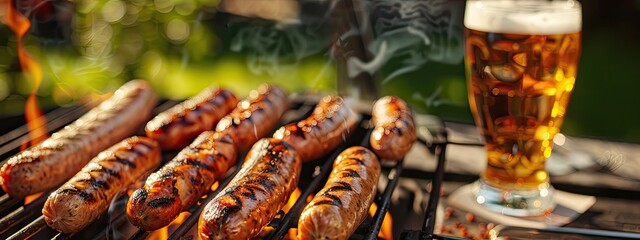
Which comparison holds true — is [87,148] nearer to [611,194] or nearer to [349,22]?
[349,22]

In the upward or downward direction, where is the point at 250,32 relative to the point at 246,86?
upward

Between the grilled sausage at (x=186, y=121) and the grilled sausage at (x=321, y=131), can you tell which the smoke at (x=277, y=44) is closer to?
the grilled sausage at (x=186, y=121)

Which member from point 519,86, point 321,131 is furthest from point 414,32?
point 519,86

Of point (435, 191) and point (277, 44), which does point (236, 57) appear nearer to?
point (277, 44)

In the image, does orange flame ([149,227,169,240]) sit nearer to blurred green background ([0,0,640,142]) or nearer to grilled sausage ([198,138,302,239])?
grilled sausage ([198,138,302,239])

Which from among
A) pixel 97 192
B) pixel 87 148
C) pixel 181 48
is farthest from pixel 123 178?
pixel 181 48

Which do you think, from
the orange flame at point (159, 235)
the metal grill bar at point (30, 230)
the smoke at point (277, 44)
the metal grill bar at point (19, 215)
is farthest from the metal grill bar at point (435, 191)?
the smoke at point (277, 44)
